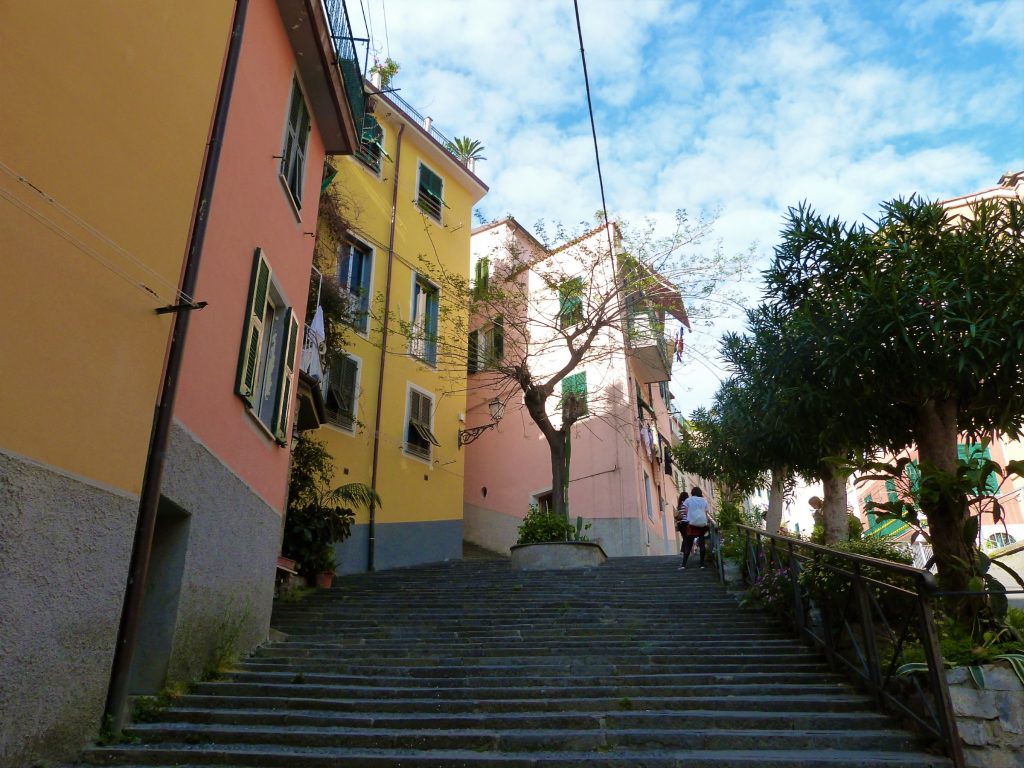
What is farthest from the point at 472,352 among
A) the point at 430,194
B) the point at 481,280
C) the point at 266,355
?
the point at 266,355

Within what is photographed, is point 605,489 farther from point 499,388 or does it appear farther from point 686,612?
point 686,612

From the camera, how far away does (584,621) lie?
9.16m

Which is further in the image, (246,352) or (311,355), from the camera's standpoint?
(311,355)

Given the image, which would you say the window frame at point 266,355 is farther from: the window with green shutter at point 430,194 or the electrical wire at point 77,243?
the window with green shutter at point 430,194

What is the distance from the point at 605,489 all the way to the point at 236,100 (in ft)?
49.8

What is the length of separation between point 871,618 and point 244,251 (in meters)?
6.56

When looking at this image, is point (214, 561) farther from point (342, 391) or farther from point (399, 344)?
point (399, 344)

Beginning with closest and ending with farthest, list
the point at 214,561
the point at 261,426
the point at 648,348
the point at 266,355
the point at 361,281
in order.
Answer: the point at 214,561 < the point at 261,426 < the point at 266,355 < the point at 361,281 < the point at 648,348

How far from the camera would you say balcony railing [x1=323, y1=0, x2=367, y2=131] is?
10242mm

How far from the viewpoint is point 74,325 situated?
15.8 feet

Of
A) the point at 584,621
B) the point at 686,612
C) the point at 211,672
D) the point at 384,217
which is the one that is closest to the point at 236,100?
the point at 211,672

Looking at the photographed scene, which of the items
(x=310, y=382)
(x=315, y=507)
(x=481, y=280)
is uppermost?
(x=481, y=280)

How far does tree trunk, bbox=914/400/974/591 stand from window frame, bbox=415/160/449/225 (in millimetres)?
13951

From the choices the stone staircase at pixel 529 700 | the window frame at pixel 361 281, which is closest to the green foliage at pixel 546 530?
the stone staircase at pixel 529 700
